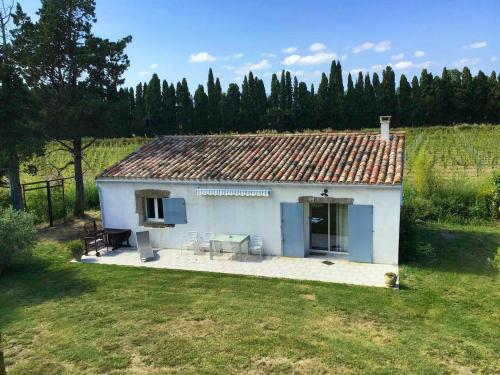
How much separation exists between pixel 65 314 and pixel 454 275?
12270 millimetres

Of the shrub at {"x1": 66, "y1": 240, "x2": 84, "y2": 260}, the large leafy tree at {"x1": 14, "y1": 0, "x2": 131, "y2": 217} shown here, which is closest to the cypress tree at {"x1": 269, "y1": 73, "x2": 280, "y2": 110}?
the large leafy tree at {"x1": 14, "y1": 0, "x2": 131, "y2": 217}

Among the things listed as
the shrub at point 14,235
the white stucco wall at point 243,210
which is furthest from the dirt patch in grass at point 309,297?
the shrub at point 14,235

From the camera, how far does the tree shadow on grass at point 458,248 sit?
49.1 feet

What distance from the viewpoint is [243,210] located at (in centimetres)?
1673

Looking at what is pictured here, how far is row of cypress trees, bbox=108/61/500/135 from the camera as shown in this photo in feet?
222

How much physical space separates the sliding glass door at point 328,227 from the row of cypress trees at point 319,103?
5446 cm

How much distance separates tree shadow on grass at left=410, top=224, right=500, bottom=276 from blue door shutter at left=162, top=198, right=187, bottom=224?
31.0ft

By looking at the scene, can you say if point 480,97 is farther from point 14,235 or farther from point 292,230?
point 14,235

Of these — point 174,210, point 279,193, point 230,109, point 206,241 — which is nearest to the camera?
point 279,193

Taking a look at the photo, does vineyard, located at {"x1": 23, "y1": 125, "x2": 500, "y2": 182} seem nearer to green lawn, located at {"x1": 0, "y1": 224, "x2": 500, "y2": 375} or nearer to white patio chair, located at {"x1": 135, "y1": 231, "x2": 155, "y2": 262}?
white patio chair, located at {"x1": 135, "y1": 231, "x2": 155, "y2": 262}

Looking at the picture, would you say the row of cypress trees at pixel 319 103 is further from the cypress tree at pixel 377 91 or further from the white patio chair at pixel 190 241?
the white patio chair at pixel 190 241

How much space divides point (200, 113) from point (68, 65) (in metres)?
49.8

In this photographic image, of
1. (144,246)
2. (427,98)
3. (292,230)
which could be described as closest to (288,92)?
(427,98)

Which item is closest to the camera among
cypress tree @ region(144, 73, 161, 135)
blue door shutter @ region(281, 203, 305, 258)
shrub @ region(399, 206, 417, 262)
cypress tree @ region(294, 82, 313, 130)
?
shrub @ region(399, 206, 417, 262)
